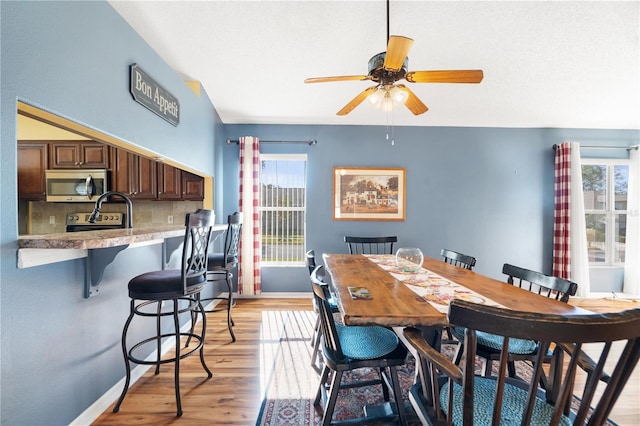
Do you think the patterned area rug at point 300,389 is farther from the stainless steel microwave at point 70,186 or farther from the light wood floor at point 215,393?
the stainless steel microwave at point 70,186

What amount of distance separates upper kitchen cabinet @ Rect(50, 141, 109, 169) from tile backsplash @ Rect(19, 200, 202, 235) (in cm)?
54

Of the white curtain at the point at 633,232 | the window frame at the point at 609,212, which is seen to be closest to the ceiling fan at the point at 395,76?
the window frame at the point at 609,212

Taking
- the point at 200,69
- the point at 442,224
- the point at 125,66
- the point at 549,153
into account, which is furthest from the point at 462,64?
the point at 125,66

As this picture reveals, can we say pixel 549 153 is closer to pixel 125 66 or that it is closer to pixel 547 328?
pixel 547 328

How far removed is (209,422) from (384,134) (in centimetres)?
360

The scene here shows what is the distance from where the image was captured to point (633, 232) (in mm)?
3654

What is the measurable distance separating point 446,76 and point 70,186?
13.5 feet

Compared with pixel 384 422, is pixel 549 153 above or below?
above

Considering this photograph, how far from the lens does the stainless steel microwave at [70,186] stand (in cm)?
306

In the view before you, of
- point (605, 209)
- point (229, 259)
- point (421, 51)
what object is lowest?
point (229, 259)

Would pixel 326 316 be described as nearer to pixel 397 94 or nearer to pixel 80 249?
pixel 80 249

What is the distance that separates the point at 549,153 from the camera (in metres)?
3.72

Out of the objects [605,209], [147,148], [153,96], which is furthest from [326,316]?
[605,209]

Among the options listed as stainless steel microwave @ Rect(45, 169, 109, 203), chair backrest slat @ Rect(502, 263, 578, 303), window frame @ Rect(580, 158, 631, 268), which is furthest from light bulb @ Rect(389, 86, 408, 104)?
window frame @ Rect(580, 158, 631, 268)
